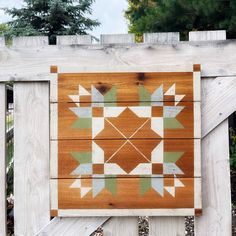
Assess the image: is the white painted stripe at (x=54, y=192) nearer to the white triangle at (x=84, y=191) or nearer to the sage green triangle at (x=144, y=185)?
the white triangle at (x=84, y=191)

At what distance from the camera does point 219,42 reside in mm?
2025

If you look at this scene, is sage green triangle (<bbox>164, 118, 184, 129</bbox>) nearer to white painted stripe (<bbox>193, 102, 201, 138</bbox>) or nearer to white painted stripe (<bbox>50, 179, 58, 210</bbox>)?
white painted stripe (<bbox>193, 102, 201, 138</bbox>)

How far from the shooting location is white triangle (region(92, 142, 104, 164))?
6.53 feet

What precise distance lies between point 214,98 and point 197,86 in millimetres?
131

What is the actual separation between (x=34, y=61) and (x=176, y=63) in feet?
2.52

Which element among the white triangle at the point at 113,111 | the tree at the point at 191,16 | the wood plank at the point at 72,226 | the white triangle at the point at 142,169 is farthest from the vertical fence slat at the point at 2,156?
the tree at the point at 191,16

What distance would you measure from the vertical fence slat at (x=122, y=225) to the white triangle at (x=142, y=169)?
28cm

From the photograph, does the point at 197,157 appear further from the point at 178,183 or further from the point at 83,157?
the point at 83,157

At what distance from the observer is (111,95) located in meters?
1.99

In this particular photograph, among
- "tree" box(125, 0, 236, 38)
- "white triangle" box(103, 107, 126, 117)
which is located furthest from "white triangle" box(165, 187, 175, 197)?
"tree" box(125, 0, 236, 38)

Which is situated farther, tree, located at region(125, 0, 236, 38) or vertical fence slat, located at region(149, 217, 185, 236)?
tree, located at region(125, 0, 236, 38)

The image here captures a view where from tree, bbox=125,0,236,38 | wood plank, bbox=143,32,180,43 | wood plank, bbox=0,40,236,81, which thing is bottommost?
wood plank, bbox=0,40,236,81

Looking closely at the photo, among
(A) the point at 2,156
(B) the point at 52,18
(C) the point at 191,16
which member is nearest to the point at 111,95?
(A) the point at 2,156

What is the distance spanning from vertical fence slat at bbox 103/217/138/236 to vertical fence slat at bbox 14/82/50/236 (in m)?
0.35
